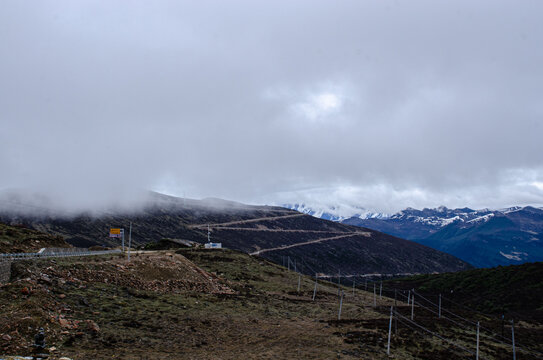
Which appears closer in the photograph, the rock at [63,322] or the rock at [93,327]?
the rock at [63,322]

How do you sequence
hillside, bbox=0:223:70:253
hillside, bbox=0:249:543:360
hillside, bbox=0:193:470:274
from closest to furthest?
hillside, bbox=0:249:543:360 → hillside, bbox=0:223:70:253 → hillside, bbox=0:193:470:274

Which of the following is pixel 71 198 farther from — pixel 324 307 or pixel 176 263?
pixel 324 307

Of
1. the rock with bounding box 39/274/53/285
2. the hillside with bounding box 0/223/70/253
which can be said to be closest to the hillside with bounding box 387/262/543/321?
the rock with bounding box 39/274/53/285

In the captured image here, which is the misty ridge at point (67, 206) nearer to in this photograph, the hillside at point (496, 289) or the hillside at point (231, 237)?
the hillside at point (231, 237)

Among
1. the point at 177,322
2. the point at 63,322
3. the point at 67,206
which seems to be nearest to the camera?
the point at 63,322

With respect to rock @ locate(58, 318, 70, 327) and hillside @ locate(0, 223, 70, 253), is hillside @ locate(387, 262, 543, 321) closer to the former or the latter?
rock @ locate(58, 318, 70, 327)

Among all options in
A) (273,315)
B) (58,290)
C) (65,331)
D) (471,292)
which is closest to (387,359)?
(273,315)

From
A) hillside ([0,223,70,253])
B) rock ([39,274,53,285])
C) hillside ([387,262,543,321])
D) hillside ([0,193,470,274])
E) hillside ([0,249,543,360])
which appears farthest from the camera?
hillside ([0,193,470,274])

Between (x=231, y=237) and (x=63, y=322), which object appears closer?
(x=63, y=322)

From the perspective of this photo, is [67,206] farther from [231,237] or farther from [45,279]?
[45,279]

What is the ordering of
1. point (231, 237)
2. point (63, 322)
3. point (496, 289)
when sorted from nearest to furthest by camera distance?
point (63, 322)
point (496, 289)
point (231, 237)

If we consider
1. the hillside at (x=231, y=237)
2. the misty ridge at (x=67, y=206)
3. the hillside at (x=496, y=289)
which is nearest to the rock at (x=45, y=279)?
the hillside at (x=496, y=289)

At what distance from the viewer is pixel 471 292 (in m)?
82.3

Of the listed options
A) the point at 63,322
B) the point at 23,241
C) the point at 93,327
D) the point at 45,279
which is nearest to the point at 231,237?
the point at 23,241
